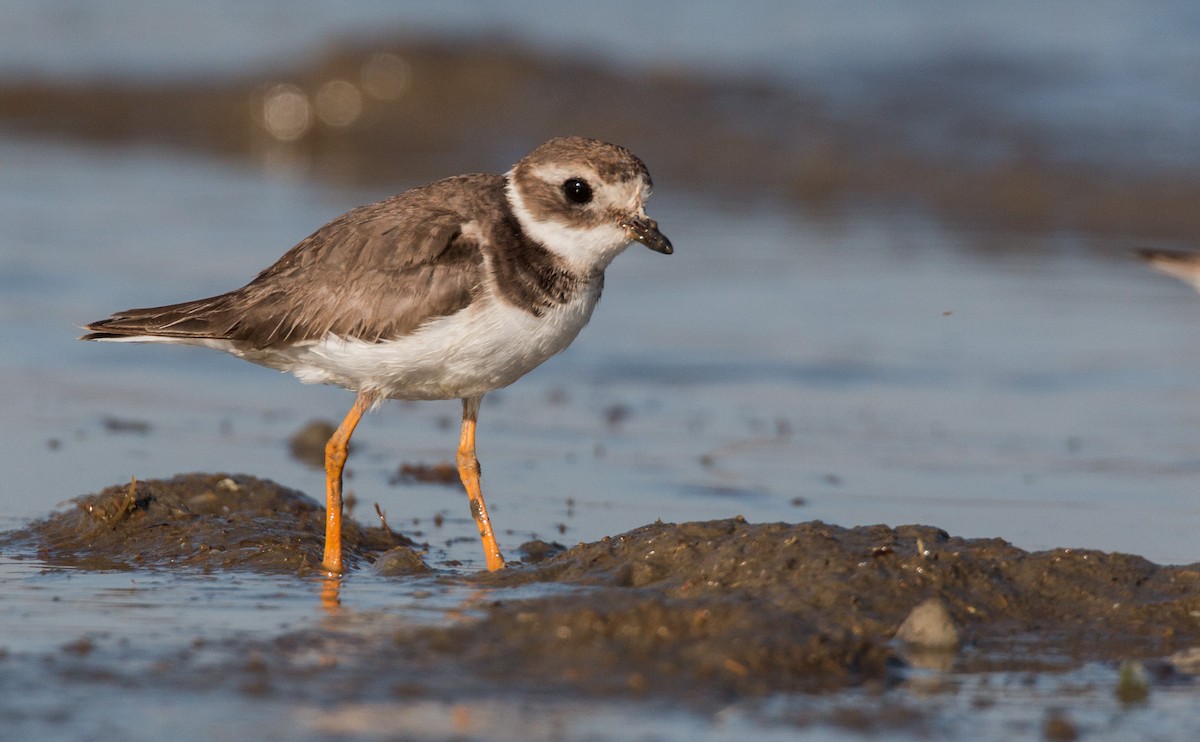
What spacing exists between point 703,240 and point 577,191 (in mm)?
7497

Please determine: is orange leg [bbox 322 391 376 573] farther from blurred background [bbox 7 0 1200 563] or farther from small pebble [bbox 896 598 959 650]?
small pebble [bbox 896 598 959 650]

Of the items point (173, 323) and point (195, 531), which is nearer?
point (195, 531)

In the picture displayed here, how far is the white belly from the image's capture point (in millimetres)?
6441

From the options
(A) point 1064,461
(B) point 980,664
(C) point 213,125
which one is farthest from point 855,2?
(B) point 980,664

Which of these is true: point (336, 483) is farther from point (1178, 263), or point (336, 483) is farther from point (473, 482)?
point (1178, 263)

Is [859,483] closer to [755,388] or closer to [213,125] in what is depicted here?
[755,388]

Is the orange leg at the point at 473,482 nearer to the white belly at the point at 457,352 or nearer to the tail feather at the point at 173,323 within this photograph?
the white belly at the point at 457,352

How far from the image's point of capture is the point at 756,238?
47.1ft

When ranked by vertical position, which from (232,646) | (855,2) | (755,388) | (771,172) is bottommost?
(232,646)

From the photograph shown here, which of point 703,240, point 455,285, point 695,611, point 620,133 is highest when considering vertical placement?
point 620,133

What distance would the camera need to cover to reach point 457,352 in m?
6.48

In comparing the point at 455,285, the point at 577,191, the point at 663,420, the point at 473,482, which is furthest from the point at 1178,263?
the point at 455,285

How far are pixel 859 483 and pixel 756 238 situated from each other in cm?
636

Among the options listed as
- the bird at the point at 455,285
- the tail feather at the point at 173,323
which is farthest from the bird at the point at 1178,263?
the tail feather at the point at 173,323
